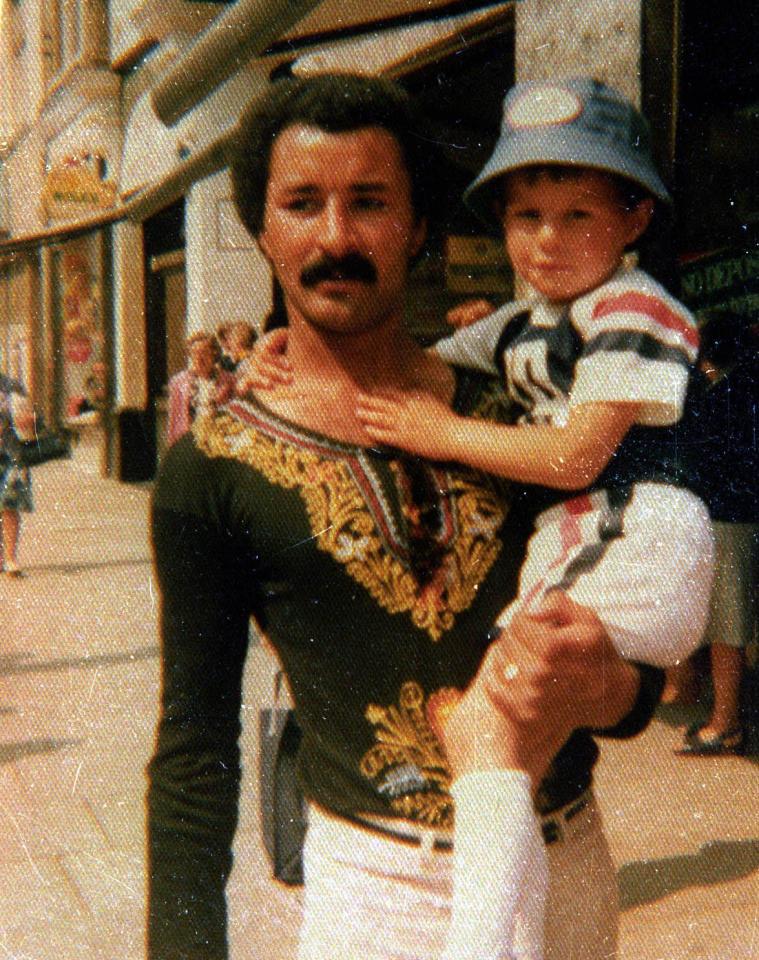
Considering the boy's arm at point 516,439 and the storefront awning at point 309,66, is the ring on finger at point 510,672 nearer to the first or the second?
the boy's arm at point 516,439

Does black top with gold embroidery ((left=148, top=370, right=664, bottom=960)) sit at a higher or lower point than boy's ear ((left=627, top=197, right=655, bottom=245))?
lower

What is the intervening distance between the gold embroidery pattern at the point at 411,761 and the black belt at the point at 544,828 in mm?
23

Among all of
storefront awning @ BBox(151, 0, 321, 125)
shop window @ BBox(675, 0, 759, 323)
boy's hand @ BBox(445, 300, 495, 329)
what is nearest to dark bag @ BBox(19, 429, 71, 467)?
storefront awning @ BBox(151, 0, 321, 125)

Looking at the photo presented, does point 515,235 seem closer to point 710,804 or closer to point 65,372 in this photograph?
point 710,804

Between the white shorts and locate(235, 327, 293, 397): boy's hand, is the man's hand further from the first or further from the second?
locate(235, 327, 293, 397): boy's hand

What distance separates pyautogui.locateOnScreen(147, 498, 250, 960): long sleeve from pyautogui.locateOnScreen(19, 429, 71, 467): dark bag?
3.23 m

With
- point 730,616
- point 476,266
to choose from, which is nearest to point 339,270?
point 476,266

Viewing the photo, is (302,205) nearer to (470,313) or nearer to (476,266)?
(470,313)

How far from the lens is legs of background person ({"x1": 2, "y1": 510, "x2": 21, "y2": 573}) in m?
7.43

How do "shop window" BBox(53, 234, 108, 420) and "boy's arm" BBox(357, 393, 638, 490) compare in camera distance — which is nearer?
"boy's arm" BBox(357, 393, 638, 490)

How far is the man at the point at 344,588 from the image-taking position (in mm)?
1236

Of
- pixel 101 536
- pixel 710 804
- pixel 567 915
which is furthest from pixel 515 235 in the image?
pixel 101 536

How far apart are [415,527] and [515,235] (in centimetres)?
41

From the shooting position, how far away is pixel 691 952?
2857 mm
